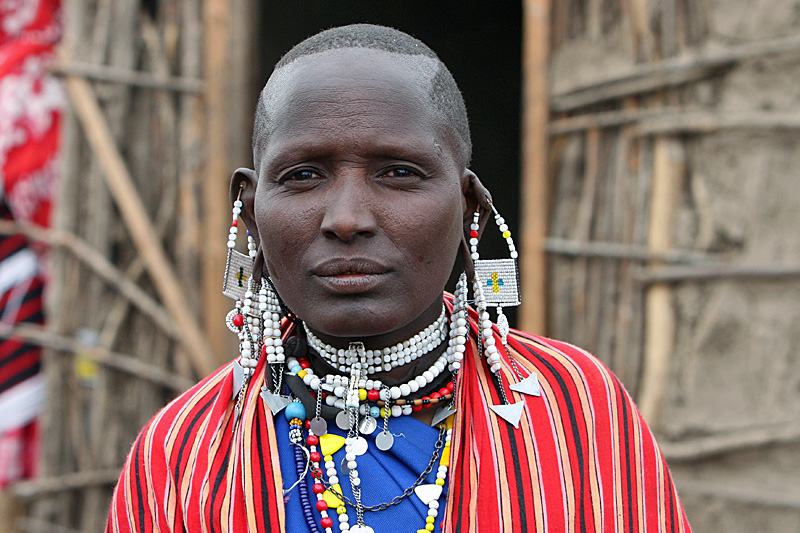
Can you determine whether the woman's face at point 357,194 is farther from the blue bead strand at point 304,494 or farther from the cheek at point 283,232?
the blue bead strand at point 304,494

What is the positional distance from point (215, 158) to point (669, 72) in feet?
6.38

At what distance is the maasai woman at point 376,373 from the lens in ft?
4.08

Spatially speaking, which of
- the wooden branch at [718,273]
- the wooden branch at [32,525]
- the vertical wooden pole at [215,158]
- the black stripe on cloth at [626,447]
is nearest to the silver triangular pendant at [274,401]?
the black stripe on cloth at [626,447]

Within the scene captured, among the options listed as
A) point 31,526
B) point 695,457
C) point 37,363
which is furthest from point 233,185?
point 31,526

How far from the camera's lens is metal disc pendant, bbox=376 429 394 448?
1350mm

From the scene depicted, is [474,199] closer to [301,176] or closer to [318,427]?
[301,176]

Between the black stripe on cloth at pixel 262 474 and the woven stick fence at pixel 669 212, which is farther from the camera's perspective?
the woven stick fence at pixel 669 212

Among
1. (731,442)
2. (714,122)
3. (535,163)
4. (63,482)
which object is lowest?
(63,482)

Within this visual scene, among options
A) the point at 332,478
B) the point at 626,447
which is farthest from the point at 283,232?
the point at 626,447

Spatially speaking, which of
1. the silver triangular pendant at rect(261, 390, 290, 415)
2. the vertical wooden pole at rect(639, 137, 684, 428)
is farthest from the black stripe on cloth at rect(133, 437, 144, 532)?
the vertical wooden pole at rect(639, 137, 684, 428)

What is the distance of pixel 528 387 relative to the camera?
1414mm

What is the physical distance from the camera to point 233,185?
4.73 ft

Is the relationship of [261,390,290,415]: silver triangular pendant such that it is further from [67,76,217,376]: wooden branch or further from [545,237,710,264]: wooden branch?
[67,76,217,376]: wooden branch

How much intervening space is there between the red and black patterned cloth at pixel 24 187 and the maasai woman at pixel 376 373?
2282 mm
